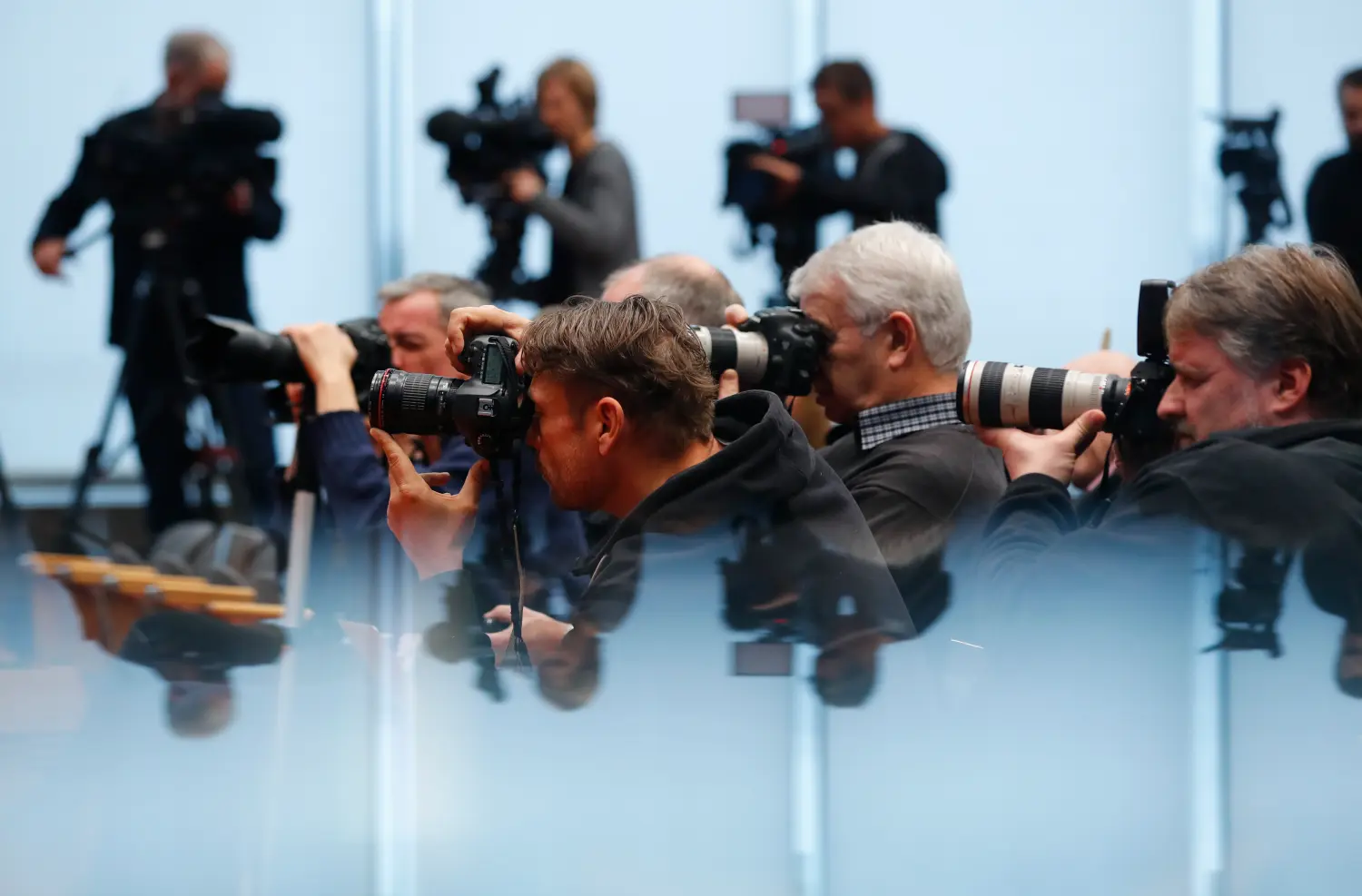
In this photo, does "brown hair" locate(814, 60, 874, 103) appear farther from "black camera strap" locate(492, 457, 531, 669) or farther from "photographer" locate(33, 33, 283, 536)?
"black camera strap" locate(492, 457, 531, 669)

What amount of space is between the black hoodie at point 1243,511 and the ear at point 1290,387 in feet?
0.21

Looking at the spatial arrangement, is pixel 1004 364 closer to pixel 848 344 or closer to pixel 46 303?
pixel 848 344

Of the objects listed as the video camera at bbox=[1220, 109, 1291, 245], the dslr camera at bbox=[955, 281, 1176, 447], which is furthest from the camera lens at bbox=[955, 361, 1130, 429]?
the video camera at bbox=[1220, 109, 1291, 245]

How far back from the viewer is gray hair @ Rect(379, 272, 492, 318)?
2166 millimetres

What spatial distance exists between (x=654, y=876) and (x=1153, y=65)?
262 cm

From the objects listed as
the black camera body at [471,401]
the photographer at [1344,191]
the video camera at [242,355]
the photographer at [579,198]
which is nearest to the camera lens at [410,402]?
the black camera body at [471,401]

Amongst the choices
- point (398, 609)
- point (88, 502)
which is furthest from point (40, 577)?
point (88, 502)

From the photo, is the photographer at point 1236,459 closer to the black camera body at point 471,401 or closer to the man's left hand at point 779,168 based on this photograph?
the black camera body at point 471,401

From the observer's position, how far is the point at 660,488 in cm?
126

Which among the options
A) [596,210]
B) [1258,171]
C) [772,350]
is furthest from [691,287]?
[1258,171]

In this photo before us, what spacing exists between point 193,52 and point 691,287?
148cm

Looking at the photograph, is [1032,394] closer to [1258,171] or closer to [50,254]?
[1258,171]

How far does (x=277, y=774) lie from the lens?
44.6 inches

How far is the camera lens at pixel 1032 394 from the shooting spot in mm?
1566
